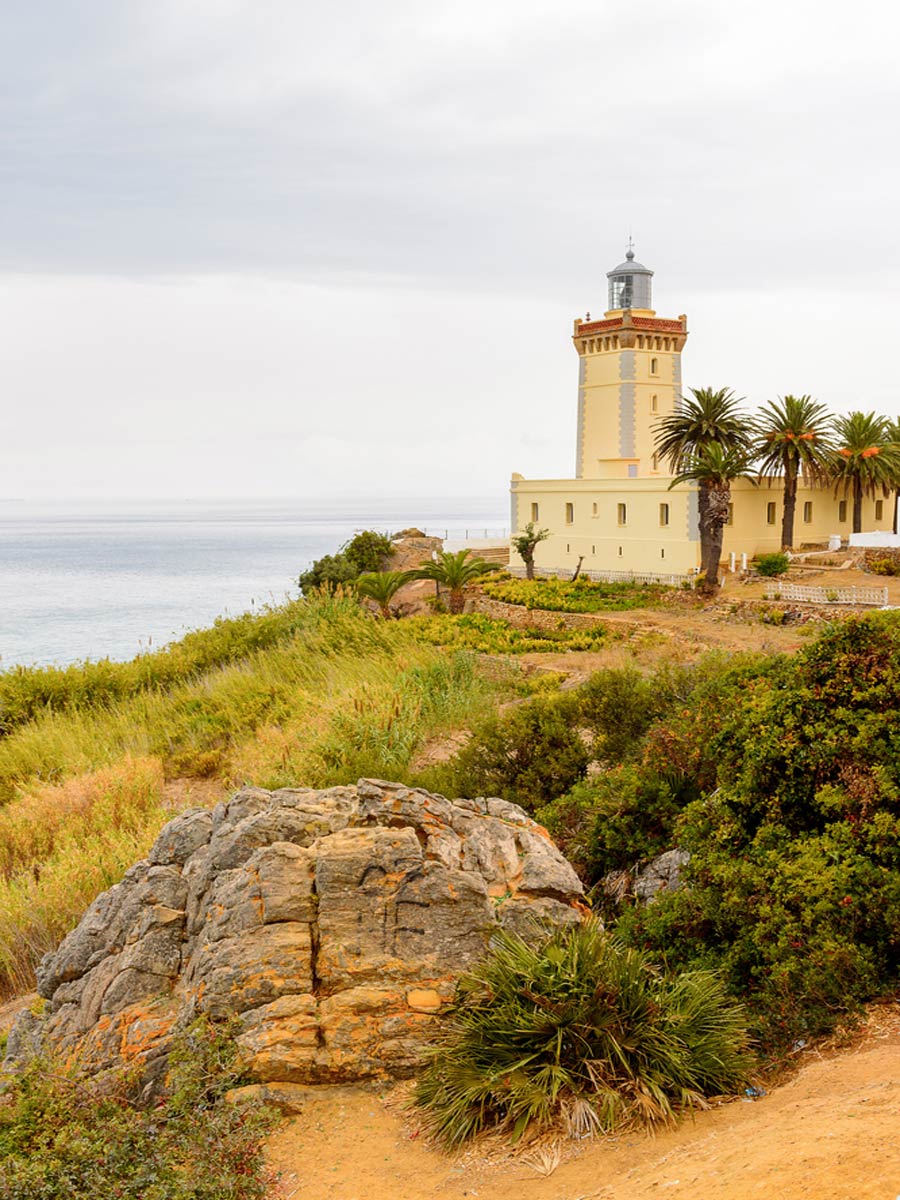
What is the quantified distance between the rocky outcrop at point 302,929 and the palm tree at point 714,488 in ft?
91.2

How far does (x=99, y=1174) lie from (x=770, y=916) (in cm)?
379

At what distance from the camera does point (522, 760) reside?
410 inches

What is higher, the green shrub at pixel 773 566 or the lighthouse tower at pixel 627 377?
the lighthouse tower at pixel 627 377

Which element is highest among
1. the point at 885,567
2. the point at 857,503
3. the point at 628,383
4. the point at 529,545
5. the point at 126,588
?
the point at 628,383

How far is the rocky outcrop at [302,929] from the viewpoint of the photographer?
587cm

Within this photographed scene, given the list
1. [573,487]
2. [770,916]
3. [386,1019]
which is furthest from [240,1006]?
[573,487]

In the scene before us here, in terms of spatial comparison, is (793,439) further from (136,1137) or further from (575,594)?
(136,1137)

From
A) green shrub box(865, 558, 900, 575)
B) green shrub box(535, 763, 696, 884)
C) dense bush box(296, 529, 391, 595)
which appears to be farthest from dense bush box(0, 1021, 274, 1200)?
dense bush box(296, 529, 391, 595)

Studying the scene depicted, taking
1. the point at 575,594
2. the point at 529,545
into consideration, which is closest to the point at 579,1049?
the point at 575,594

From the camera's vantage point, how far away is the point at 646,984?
5.74 meters

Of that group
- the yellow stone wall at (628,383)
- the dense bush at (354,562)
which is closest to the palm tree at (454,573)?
the dense bush at (354,562)

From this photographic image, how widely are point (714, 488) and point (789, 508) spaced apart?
192 inches

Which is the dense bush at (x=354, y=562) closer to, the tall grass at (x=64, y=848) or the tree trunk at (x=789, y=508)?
the tree trunk at (x=789, y=508)

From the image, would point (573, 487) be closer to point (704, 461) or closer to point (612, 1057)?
point (704, 461)
